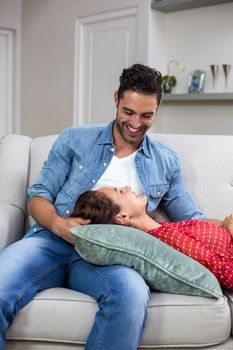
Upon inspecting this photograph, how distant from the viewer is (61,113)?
555 cm

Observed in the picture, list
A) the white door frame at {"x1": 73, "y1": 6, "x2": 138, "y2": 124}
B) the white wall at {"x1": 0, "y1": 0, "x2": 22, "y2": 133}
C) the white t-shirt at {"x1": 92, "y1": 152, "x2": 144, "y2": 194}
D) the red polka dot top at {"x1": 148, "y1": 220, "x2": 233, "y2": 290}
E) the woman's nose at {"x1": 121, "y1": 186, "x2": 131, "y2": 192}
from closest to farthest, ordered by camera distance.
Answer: the red polka dot top at {"x1": 148, "y1": 220, "x2": 233, "y2": 290} → the woman's nose at {"x1": 121, "y1": 186, "x2": 131, "y2": 192} → the white t-shirt at {"x1": 92, "y1": 152, "x2": 144, "y2": 194} → the white door frame at {"x1": 73, "y1": 6, "x2": 138, "y2": 124} → the white wall at {"x1": 0, "y1": 0, "x2": 22, "y2": 133}

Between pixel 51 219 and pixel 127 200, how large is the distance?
27 centimetres

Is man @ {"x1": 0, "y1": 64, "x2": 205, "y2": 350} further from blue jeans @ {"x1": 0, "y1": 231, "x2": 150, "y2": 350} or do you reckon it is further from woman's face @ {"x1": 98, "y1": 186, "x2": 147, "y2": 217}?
woman's face @ {"x1": 98, "y1": 186, "x2": 147, "y2": 217}

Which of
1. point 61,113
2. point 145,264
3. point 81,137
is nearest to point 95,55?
point 61,113

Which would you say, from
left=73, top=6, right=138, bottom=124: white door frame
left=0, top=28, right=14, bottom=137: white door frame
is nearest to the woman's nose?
left=73, top=6, right=138, bottom=124: white door frame

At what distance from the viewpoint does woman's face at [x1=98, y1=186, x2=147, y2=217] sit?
1.82 m

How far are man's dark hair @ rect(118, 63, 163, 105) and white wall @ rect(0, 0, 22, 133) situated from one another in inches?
161

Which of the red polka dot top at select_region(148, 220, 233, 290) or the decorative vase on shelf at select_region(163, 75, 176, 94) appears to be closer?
the red polka dot top at select_region(148, 220, 233, 290)

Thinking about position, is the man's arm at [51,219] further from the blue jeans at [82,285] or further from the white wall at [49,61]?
the white wall at [49,61]

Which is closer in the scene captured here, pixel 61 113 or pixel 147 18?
pixel 147 18

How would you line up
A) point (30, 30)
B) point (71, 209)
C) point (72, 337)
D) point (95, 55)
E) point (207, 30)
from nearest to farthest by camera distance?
point (72, 337)
point (71, 209)
point (207, 30)
point (95, 55)
point (30, 30)

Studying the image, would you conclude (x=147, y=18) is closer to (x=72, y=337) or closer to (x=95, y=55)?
(x=95, y=55)

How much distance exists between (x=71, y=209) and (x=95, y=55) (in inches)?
138

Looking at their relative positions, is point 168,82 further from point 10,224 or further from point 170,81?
point 10,224
